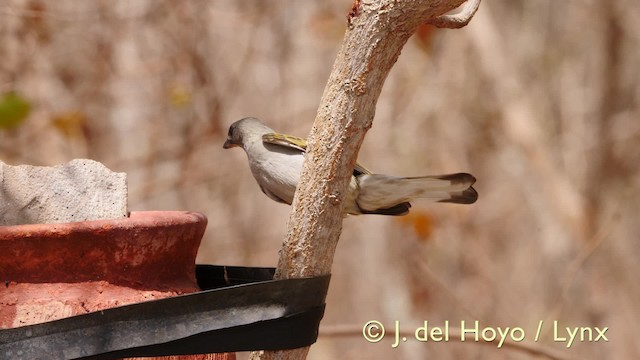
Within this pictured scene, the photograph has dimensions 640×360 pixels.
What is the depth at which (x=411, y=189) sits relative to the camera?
9.23 ft

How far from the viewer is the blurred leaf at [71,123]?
5486mm

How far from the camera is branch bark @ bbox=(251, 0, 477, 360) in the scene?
1778 mm

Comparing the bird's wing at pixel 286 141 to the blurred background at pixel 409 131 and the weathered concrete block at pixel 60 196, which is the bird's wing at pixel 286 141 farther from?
the blurred background at pixel 409 131

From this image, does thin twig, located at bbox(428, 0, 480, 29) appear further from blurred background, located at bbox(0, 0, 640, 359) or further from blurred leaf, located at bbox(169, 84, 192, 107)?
blurred leaf, located at bbox(169, 84, 192, 107)

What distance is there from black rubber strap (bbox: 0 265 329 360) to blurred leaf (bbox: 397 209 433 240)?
4.72 m

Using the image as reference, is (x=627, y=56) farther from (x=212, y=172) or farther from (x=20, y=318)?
(x=20, y=318)

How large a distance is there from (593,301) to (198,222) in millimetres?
4774

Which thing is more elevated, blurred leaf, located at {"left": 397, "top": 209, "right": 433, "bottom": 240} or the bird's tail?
the bird's tail

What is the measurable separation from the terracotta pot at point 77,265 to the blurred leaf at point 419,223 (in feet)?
15.6

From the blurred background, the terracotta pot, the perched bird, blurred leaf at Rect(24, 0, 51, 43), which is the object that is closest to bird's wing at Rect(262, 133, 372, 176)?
the perched bird

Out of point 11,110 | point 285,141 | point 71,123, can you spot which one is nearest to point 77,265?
point 285,141

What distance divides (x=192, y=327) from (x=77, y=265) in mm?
279

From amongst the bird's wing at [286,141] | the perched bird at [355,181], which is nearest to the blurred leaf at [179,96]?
the perched bird at [355,181]

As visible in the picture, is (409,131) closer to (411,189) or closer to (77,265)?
(411,189)
